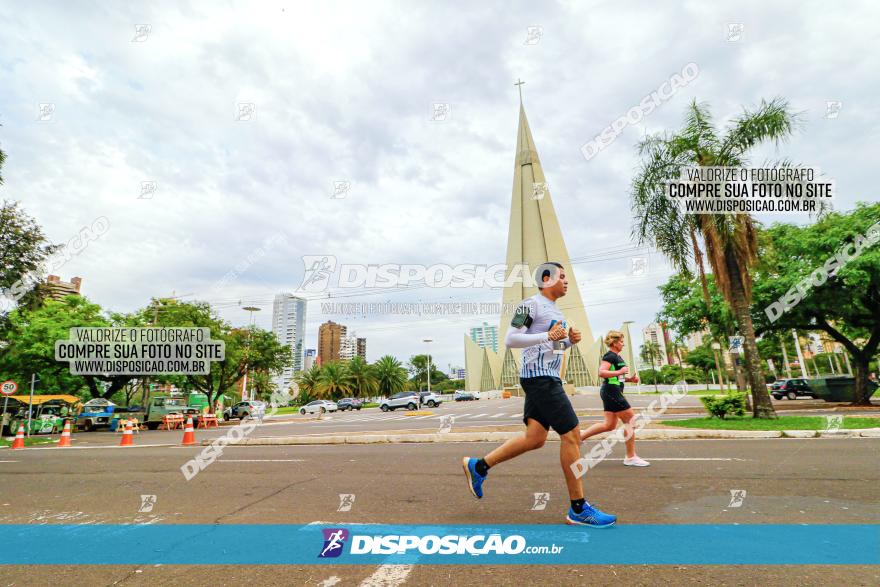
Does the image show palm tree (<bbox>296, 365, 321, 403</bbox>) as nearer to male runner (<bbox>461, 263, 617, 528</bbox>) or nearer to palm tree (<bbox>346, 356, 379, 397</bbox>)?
palm tree (<bbox>346, 356, 379, 397</bbox>)

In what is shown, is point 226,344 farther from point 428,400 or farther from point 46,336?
point 428,400

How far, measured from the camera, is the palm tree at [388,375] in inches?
2766

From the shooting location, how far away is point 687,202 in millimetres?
13133

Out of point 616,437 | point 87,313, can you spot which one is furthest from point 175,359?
point 616,437

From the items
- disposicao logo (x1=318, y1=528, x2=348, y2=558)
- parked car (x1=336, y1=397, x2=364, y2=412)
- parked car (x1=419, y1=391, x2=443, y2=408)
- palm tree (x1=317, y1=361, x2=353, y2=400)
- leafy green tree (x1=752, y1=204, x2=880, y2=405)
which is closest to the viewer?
disposicao logo (x1=318, y1=528, x2=348, y2=558)

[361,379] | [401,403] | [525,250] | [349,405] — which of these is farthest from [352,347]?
[401,403]

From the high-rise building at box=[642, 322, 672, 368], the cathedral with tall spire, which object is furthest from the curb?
the cathedral with tall spire

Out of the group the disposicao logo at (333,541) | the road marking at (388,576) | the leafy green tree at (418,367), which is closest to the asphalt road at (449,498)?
the road marking at (388,576)

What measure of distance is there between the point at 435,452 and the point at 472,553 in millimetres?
5405

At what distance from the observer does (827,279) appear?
17062 millimetres

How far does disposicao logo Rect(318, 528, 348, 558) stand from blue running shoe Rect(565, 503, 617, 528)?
1.75 meters

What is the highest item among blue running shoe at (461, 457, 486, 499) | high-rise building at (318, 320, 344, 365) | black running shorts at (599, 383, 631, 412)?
high-rise building at (318, 320, 344, 365)

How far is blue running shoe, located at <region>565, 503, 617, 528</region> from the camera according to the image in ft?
11.2

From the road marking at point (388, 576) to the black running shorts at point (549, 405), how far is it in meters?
1.44
